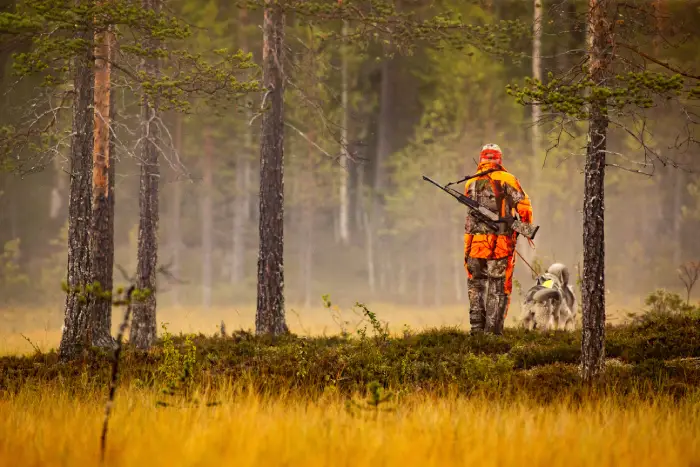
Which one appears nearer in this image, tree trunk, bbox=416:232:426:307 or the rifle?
the rifle

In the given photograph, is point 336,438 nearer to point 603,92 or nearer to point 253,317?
point 603,92

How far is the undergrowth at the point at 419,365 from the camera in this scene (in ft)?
30.9

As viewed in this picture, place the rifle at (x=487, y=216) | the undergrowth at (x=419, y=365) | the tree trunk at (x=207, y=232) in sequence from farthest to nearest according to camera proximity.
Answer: the tree trunk at (x=207, y=232) → the rifle at (x=487, y=216) → the undergrowth at (x=419, y=365)

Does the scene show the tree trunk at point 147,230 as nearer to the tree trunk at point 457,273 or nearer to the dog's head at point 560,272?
the dog's head at point 560,272

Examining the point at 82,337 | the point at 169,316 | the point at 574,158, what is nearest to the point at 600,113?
the point at 82,337

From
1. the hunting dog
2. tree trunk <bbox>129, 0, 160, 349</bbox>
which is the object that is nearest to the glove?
the hunting dog

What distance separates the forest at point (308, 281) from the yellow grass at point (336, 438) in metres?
0.03

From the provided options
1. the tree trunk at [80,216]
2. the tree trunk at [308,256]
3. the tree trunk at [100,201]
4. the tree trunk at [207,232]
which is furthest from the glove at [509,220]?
the tree trunk at [207,232]

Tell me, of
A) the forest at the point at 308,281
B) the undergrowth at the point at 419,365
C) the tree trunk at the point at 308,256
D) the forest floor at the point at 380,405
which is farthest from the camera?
the tree trunk at the point at 308,256

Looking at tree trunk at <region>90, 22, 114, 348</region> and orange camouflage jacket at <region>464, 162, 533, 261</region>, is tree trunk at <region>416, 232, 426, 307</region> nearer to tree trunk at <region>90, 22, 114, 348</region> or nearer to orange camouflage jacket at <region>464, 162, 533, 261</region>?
orange camouflage jacket at <region>464, 162, 533, 261</region>

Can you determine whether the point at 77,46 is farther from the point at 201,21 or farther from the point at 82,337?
the point at 201,21

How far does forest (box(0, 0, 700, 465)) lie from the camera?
6418mm

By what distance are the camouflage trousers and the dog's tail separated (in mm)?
1998

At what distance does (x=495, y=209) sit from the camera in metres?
13.3
